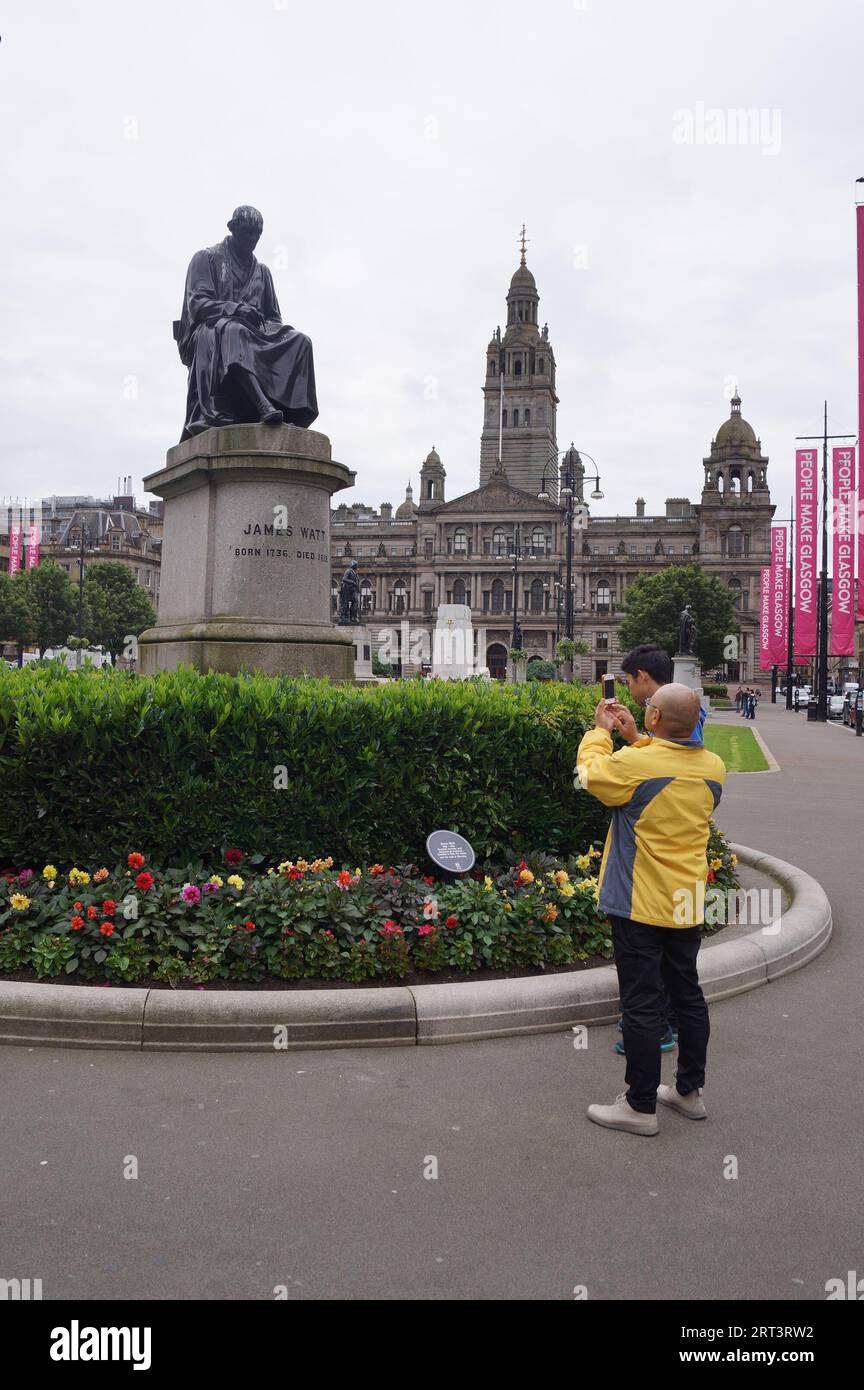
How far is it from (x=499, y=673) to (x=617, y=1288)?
101 meters

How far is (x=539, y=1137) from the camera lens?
162 inches

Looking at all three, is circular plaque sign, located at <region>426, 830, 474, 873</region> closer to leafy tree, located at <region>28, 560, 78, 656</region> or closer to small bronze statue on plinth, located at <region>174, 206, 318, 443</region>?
small bronze statue on plinth, located at <region>174, 206, 318, 443</region>

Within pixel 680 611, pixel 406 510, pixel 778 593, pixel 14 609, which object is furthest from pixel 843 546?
pixel 406 510

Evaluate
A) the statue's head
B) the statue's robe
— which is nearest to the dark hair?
the statue's robe

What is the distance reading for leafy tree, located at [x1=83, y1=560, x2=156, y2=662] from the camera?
83.1 metres

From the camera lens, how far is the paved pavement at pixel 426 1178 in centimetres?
318

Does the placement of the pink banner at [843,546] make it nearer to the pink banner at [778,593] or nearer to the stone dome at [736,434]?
the pink banner at [778,593]

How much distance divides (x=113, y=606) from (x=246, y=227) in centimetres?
7958

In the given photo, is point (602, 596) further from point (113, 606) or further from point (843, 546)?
point (843, 546)

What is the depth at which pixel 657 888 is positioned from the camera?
14.0 ft

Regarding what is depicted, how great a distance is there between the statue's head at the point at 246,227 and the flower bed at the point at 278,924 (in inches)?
244

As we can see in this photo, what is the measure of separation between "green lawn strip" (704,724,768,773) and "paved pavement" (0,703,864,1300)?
1556cm

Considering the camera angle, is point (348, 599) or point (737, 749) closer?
point (737, 749)
